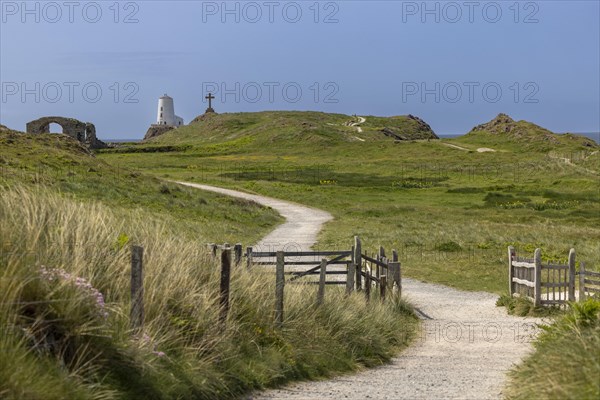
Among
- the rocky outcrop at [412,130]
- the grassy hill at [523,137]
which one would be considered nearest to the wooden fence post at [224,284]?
the grassy hill at [523,137]

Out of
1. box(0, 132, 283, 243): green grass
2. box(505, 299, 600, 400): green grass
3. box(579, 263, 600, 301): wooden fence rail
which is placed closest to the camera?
box(505, 299, 600, 400): green grass

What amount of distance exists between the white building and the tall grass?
7212 inches

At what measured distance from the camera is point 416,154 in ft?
362

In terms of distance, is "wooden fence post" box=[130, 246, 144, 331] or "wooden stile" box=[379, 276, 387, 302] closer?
"wooden fence post" box=[130, 246, 144, 331]

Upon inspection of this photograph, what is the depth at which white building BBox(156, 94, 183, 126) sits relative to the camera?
192 meters

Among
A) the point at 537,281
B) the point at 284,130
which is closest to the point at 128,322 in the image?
the point at 537,281

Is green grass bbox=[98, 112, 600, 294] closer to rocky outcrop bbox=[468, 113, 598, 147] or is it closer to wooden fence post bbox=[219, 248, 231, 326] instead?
rocky outcrop bbox=[468, 113, 598, 147]

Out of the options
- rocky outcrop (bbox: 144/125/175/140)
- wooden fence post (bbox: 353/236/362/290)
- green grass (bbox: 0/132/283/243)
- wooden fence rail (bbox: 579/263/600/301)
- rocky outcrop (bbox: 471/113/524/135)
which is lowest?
wooden fence rail (bbox: 579/263/600/301)

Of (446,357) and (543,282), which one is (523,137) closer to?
(543,282)

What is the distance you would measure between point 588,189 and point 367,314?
188ft

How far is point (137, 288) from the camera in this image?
9.09 m

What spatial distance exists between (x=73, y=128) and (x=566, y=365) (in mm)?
104752

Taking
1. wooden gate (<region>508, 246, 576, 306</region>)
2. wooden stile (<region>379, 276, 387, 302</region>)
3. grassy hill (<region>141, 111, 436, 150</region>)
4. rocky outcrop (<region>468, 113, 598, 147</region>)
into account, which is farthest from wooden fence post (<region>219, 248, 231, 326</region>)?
grassy hill (<region>141, 111, 436, 150</region>)

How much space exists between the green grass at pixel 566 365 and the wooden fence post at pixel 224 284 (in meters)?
4.05
